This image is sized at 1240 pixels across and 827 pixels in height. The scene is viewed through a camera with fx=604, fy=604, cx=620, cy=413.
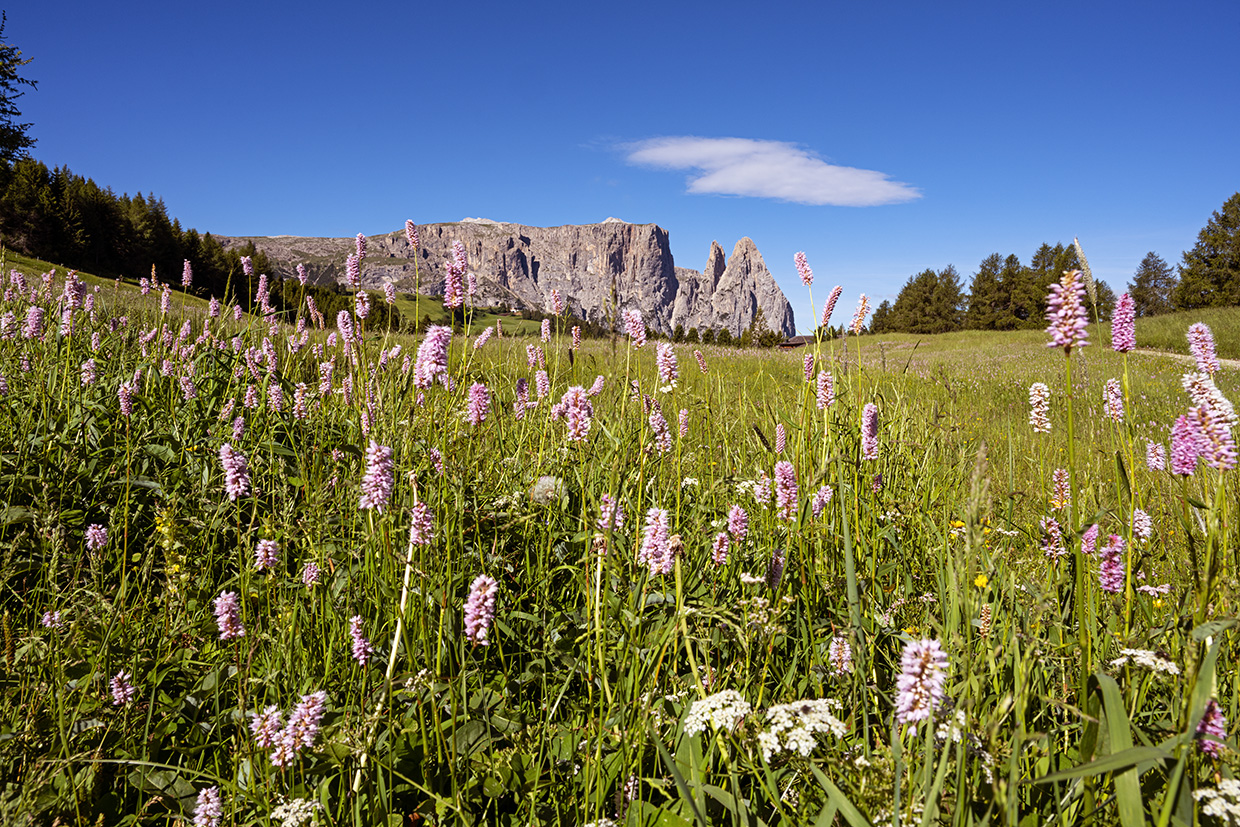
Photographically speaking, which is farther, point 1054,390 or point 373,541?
point 1054,390

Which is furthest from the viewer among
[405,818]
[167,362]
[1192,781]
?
[167,362]

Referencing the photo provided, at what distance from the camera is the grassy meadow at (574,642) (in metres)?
1.09

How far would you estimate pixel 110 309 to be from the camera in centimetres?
615

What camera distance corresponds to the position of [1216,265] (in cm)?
3738

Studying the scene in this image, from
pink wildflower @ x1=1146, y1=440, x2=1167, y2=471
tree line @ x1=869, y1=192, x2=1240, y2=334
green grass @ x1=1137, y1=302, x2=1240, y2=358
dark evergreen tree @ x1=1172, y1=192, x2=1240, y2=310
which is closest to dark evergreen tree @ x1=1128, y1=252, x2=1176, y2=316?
tree line @ x1=869, y1=192, x2=1240, y2=334

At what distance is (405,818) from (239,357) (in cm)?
317

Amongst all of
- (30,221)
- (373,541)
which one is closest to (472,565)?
(373,541)

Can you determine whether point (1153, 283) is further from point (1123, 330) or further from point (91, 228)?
point (91, 228)

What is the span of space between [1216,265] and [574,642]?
172 ft

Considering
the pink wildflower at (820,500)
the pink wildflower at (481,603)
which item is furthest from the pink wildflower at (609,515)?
the pink wildflower at (820,500)

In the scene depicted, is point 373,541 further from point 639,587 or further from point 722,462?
point 722,462

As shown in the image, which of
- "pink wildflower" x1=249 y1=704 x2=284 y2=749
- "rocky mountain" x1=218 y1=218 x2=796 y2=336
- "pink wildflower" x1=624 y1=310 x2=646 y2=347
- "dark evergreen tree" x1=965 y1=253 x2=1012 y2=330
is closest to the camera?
"pink wildflower" x1=249 y1=704 x2=284 y2=749

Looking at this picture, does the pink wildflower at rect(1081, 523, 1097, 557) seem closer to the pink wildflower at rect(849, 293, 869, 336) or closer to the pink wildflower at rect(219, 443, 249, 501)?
the pink wildflower at rect(849, 293, 869, 336)

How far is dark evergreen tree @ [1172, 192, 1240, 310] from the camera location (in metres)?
36.5
